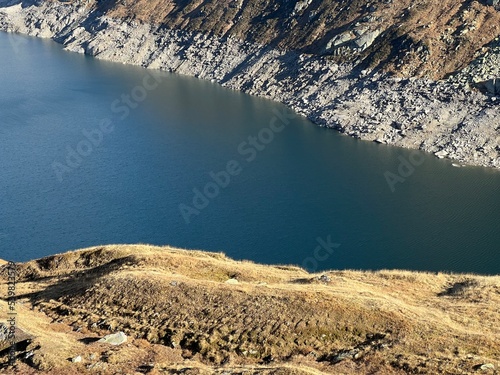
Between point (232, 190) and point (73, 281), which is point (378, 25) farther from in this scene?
point (73, 281)

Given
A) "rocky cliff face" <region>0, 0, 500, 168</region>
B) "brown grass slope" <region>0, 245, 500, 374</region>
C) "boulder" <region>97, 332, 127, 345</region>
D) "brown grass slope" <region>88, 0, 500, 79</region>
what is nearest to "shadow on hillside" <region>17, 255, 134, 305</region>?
"brown grass slope" <region>0, 245, 500, 374</region>

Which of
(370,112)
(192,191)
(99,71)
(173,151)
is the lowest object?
(192,191)

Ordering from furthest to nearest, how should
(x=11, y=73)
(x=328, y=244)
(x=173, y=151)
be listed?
(x=11, y=73) < (x=173, y=151) < (x=328, y=244)

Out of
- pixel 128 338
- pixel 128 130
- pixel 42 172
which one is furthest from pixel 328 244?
pixel 128 130

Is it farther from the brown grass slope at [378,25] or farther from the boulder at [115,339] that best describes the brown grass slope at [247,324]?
the brown grass slope at [378,25]

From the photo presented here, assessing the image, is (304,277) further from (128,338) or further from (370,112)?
(370,112)

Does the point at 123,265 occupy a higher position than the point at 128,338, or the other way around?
the point at 123,265

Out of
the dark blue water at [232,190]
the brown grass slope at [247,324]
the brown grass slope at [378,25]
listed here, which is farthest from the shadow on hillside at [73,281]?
the brown grass slope at [378,25]

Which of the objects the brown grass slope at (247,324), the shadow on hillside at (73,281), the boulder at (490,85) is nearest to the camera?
the brown grass slope at (247,324)
